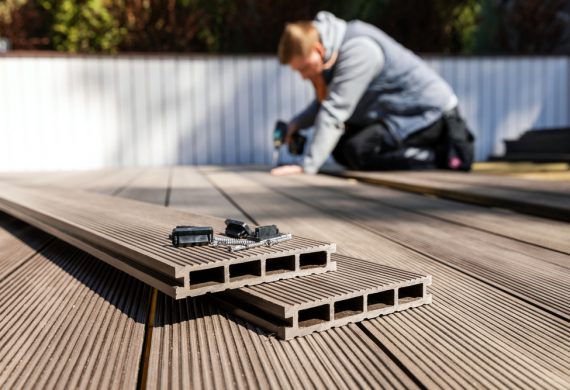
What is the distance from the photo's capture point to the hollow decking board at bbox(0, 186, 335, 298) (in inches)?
25.1

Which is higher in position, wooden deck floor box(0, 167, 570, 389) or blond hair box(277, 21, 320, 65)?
blond hair box(277, 21, 320, 65)

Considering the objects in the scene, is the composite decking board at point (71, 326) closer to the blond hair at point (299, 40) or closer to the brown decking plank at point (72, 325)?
the brown decking plank at point (72, 325)

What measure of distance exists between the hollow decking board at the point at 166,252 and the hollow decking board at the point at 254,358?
0.05 meters

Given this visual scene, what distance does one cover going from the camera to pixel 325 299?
613mm

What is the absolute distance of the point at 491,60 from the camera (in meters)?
5.83

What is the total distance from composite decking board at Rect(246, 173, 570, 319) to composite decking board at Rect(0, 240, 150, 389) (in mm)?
515

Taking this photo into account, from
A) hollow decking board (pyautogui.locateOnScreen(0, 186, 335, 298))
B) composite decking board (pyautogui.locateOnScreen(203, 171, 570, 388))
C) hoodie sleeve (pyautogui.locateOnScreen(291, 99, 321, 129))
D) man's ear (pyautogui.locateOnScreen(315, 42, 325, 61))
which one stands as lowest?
composite decking board (pyautogui.locateOnScreen(203, 171, 570, 388))

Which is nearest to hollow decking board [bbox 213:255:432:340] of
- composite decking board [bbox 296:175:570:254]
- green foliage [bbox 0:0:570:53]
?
composite decking board [bbox 296:175:570:254]

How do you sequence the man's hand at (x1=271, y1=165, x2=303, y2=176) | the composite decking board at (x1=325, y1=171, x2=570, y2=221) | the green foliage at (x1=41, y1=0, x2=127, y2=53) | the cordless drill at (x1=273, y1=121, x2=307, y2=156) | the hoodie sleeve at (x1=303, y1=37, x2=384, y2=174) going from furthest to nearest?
the green foliage at (x1=41, y1=0, x2=127, y2=53) < the cordless drill at (x1=273, y1=121, x2=307, y2=156) < the man's hand at (x1=271, y1=165, x2=303, y2=176) < the hoodie sleeve at (x1=303, y1=37, x2=384, y2=174) < the composite decking board at (x1=325, y1=171, x2=570, y2=221)

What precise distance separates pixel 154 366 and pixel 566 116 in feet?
21.2

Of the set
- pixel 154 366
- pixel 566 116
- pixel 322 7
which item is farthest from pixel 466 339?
pixel 322 7

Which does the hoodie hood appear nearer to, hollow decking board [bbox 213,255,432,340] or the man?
the man

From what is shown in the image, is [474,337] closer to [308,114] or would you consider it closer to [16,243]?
[16,243]

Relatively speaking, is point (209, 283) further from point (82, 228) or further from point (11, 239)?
point (11, 239)
